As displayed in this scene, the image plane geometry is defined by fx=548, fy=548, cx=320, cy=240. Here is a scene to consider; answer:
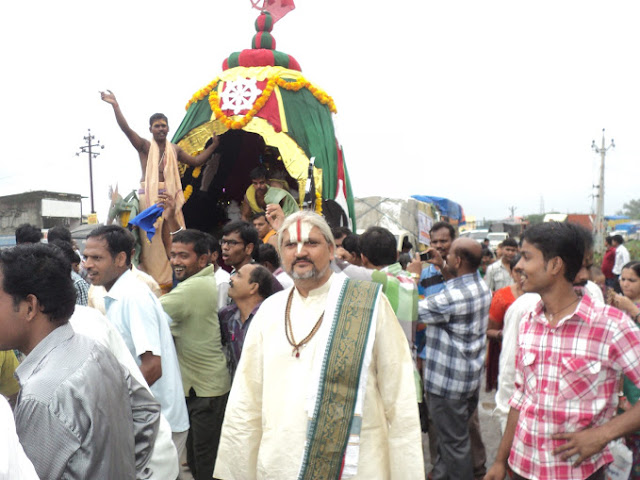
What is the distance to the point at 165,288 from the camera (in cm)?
668

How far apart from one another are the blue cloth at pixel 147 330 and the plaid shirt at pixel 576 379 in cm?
174

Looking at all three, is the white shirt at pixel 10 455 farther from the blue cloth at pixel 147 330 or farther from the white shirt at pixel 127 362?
the blue cloth at pixel 147 330

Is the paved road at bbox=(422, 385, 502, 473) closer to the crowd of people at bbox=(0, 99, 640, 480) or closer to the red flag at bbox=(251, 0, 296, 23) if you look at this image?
the crowd of people at bbox=(0, 99, 640, 480)

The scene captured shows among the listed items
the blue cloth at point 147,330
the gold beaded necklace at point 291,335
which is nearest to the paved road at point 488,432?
the blue cloth at point 147,330

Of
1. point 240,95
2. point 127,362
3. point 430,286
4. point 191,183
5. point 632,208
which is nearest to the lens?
point 127,362

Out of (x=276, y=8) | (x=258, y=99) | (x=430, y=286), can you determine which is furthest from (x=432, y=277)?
(x=276, y=8)

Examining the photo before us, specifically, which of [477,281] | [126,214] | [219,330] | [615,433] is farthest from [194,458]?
[126,214]

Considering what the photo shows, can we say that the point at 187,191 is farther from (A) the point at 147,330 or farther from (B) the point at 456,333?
(A) the point at 147,330

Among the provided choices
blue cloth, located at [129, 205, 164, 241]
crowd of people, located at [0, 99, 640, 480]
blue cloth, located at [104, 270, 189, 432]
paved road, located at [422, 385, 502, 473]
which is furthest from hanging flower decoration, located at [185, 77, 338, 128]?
blue cloth, located at [104, 270, 189, 432]

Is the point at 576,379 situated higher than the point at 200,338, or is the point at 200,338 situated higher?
the point at 576,379

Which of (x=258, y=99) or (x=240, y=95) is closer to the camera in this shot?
(x=258, y=99)

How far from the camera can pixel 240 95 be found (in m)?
7.06

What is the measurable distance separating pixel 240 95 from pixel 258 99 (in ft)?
0.95

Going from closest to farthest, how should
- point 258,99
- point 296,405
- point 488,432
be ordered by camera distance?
point 296,405
point 488,432
point 258,99
